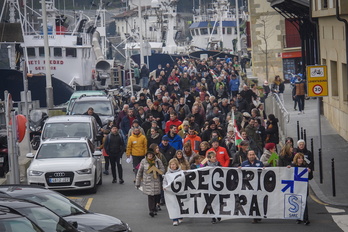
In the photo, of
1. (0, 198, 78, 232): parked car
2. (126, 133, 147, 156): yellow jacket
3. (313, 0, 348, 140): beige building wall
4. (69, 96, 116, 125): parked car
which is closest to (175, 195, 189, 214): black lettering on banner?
(126, 133, 147, 156): yellow jacket

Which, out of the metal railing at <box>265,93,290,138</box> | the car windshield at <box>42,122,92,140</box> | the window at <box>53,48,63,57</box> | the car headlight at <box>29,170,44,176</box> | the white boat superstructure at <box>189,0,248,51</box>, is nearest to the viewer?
the car headlight at <box>29,170,44,176</box>

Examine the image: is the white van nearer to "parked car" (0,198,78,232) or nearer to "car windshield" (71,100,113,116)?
"car windshield" (71,100,113,116)

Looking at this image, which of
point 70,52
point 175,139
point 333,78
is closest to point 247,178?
point 175,139

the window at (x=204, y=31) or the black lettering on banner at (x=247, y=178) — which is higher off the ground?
the window at (x=204, y=31)

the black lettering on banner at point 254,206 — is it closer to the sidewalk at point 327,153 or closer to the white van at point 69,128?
the sidewalk at point 327,153

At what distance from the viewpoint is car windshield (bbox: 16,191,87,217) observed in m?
14.4

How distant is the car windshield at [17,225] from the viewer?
10.5 metres

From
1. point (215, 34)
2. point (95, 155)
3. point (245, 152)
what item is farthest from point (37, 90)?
point (215, 34)

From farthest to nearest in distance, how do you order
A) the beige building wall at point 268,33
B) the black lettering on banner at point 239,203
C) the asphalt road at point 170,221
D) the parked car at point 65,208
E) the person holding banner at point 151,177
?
the beige building wall at point 268,33
the person holding banner at point 151,177
the black lettering on banner at point 239,203
the asphalt road at point 170,221
the parked car at point 65,208

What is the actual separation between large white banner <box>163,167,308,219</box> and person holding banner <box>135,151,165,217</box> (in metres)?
0.63

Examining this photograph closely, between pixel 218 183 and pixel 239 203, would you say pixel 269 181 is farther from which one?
pixel 218 183

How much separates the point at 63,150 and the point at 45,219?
35.4 feet

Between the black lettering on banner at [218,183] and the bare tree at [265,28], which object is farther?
the bare tree at [265,28]

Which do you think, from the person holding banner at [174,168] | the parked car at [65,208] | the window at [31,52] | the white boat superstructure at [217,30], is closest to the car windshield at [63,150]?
the person holding banner at [174,168]
